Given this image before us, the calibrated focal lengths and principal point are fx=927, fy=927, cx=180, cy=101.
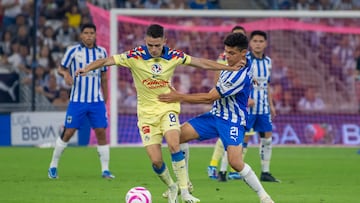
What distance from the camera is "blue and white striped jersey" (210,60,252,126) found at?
10.4m

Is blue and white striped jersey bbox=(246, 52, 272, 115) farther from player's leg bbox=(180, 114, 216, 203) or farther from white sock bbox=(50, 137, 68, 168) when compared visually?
player's leg bbox=(180, 114, 216, 203)

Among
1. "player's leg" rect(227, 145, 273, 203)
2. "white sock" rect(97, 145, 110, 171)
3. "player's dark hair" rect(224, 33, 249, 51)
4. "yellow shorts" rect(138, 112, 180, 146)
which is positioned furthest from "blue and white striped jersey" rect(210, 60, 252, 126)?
"white sock" rect(97, 145, 110, 171)

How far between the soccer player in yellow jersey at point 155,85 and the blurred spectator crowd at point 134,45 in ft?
36.4

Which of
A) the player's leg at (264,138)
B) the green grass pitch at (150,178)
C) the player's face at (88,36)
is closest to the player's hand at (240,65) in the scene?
the green grass pitch at (150,178)

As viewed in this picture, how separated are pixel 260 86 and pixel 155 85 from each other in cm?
362

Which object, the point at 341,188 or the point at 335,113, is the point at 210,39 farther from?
the point at 341,188

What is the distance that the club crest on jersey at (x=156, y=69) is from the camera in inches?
426

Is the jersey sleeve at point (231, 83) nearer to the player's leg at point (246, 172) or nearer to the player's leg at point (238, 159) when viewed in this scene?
the player's leg at point (238, 159)

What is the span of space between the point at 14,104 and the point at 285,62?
22.1ft

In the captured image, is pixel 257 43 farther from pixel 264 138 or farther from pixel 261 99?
pixel 264 138

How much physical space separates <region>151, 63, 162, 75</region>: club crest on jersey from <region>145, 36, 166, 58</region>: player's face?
129 mm

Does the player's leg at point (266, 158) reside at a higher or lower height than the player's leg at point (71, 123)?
lower

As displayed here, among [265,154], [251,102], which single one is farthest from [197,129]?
[265,154]

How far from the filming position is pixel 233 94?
34.5ft
